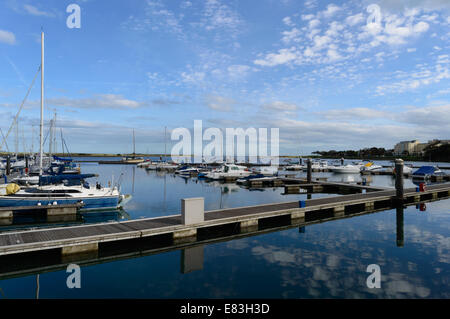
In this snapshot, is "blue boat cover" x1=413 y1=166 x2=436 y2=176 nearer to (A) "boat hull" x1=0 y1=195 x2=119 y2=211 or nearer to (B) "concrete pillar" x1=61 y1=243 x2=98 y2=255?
(A) "boat hull" x1=0 y1=195 x2=119 y2=211

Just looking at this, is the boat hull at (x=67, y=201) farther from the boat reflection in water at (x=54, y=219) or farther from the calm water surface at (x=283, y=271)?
the calm water surface at (x=283, y=271)

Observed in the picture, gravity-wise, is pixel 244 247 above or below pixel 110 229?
below

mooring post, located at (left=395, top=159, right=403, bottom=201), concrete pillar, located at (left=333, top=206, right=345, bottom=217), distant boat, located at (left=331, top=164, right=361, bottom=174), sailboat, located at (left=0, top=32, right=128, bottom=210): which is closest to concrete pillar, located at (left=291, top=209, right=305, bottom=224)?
concrete pillar, located at (left=333, top=206, right=345, bottom=217)

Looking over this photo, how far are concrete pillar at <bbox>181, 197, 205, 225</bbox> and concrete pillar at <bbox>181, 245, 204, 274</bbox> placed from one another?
61.9 inches

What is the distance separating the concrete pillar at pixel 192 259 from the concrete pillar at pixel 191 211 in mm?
1572

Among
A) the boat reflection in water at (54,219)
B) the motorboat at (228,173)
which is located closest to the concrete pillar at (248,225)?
the boat reflection in water at (54,219)

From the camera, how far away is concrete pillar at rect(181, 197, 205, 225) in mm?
15401

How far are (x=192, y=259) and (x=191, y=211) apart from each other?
310cm

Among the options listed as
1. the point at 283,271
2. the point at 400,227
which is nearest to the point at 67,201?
the point at 283,271

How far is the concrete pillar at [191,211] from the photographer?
50.5 feet
